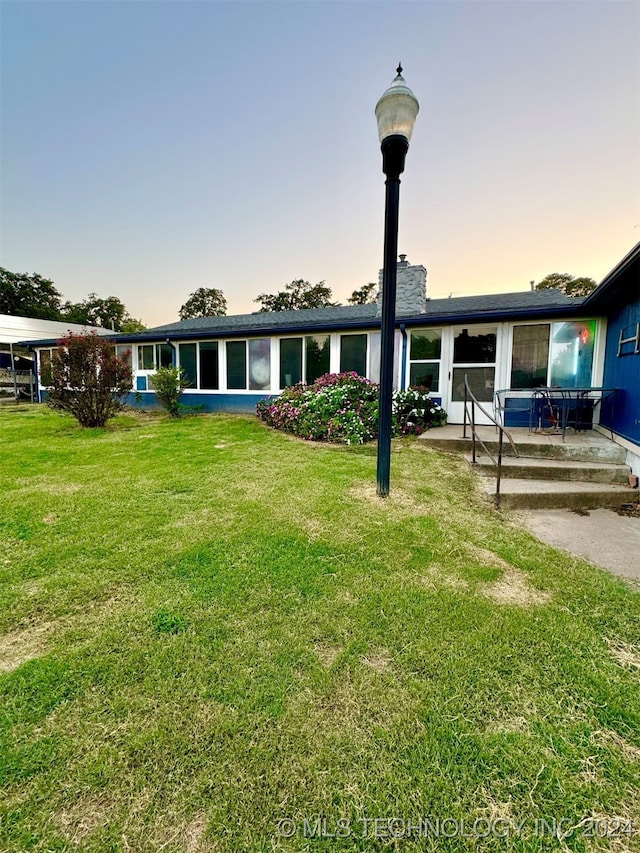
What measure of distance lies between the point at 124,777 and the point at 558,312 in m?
8.14

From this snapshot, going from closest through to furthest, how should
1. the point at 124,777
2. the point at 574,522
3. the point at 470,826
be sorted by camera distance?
the point at 470,826 < the point at 124,777 < the point at 574,522

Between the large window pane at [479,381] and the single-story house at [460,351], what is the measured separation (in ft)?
0.06

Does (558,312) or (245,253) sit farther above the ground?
(245,253)

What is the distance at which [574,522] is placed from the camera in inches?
138

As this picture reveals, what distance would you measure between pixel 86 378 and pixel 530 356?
9.33 metres

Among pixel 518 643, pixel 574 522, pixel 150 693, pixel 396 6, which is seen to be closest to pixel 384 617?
pixel 518 643

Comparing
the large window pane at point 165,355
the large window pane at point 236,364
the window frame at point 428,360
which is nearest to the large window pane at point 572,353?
the window frame at point 428,360

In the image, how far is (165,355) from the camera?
478 inches

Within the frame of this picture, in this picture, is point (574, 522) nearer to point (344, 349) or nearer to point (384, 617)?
point (384, 617)

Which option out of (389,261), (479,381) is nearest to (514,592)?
(389,261)

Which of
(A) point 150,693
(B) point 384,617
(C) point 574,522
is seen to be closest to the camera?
A: (A) point 150,693

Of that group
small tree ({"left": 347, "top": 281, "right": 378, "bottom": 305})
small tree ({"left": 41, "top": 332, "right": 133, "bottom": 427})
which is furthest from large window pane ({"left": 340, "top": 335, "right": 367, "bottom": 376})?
small tree ({"left": 347, "top": 281, "right": 378, "bottom": 305})

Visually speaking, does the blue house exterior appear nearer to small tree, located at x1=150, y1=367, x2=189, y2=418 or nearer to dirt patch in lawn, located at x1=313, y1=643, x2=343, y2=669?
dirt patch in lawn, located at x1=313, y1=643, x2=343, y2=669

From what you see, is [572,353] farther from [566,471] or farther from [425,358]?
[566,471]
